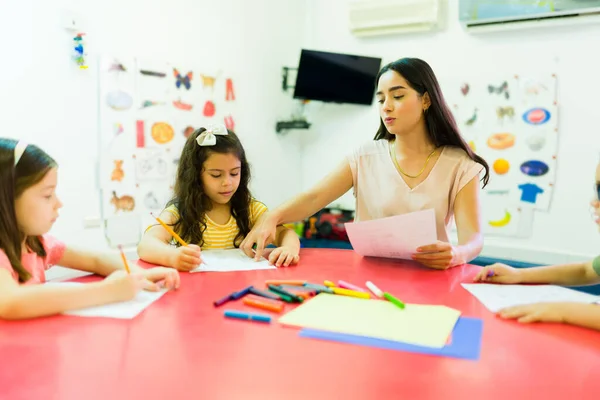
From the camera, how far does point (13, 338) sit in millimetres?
845

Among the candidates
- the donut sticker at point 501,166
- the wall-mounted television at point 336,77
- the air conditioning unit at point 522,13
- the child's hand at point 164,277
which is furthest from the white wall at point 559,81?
the child's hand at point 164,277

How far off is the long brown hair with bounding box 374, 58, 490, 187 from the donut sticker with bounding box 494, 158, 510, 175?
150 centimetres

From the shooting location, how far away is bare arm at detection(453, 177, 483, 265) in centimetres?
151

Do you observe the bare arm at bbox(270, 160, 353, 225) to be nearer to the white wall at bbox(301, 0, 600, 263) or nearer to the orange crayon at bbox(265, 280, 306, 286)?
the orange crayon at bbox(265, 280, 306, 286)

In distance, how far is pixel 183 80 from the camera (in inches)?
114

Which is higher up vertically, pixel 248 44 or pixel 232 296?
pixel 248 44

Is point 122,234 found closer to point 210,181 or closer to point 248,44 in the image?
point 210,181

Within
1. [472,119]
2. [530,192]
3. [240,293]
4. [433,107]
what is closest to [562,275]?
[433,107]

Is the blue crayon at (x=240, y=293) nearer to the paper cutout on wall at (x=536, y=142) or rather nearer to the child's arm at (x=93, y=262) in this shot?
the child's arm at (x=93, y=262)

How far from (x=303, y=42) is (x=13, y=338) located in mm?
3220

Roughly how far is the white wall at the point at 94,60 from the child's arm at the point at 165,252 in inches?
41.4

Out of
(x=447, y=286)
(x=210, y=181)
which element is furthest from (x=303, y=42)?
(x=447, y=286)

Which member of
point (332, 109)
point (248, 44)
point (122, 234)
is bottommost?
point (122, 234)

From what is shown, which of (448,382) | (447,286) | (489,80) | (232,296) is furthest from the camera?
(489,80)
